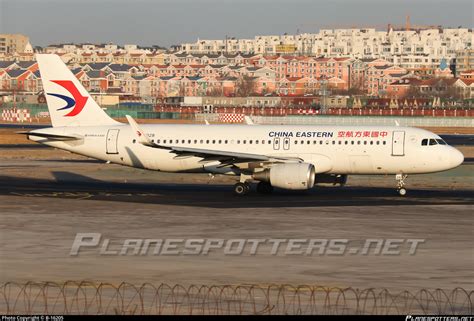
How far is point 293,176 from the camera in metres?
48.2

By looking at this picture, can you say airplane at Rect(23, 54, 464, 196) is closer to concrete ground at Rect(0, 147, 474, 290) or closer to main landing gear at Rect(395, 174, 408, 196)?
main landing gear at Rect(395, 174, 408, 196)

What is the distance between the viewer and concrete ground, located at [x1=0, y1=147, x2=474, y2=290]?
28.9 meters

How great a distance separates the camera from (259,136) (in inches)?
2060

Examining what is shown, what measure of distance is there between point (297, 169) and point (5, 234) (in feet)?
54.9

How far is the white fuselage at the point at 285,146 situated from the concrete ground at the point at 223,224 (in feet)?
5.06

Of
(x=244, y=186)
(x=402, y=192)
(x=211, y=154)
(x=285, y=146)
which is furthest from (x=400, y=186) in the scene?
(x=211, y=154)

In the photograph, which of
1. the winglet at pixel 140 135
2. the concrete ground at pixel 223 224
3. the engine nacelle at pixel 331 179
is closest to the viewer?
the concrete ground at pixel 223 224

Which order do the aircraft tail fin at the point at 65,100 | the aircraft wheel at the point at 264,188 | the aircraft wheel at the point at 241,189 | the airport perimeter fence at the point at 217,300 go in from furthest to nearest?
the aircraft tail fin at the point at 65,100 < the aircraft wheel at the point at 264,188 < the aircraft wheel at the point at 241,189 < the airport perimeter fence at the point at 217,300

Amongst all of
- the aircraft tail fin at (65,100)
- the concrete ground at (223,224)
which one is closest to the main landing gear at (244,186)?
the concrete ground at (223,224)

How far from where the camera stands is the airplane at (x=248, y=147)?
165ft

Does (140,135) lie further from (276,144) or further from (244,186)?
(276,144)

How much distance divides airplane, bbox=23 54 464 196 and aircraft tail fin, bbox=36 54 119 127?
6 centimetres

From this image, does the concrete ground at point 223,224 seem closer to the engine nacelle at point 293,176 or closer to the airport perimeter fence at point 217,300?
the engine nacelle at point 293,176

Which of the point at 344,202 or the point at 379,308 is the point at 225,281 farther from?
the point at 344,202
